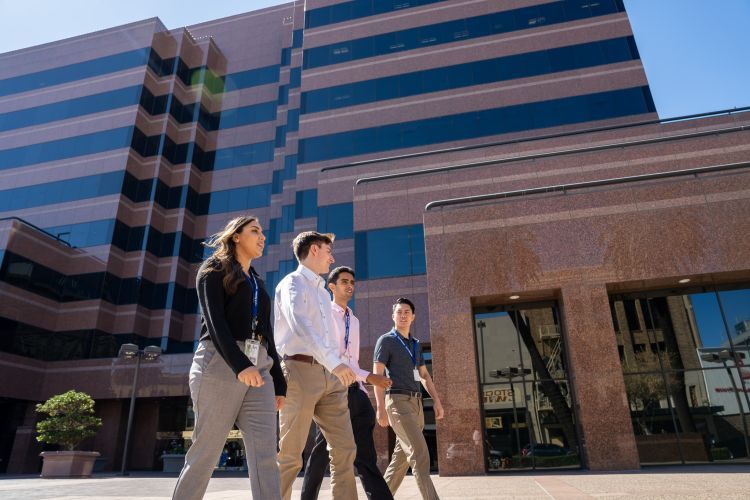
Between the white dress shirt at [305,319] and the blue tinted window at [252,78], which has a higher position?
the blue tinted window at [252,78]

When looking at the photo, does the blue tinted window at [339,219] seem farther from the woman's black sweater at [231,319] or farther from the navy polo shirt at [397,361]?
the woman's black sweater at [231,319]

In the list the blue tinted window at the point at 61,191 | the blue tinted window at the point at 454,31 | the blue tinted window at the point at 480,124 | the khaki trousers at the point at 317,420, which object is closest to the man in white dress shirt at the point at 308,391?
the khaki trousers at the point at 317,420

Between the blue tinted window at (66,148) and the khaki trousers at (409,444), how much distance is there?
102 ft

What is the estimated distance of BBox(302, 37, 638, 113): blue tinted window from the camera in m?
23.9

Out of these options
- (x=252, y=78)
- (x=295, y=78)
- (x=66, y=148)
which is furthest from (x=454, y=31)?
(x=66, y=148)

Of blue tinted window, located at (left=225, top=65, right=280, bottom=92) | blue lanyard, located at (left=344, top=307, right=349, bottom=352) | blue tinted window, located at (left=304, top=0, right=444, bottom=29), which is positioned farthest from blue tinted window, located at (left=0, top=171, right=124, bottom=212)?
blue lanyard, located at (left=344, top=307, right=349, bottom=352)

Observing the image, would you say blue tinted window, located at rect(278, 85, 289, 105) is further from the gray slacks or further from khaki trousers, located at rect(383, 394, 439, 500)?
the gray slacks

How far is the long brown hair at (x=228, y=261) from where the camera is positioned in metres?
3.12

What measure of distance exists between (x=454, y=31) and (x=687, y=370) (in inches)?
816

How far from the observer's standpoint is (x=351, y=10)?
28578 millimetres

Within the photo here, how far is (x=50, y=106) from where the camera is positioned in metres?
33.8

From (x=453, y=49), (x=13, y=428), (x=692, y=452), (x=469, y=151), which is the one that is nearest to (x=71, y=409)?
(x=13, y=428)

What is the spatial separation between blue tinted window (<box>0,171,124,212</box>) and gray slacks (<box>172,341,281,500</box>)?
30.5 metres

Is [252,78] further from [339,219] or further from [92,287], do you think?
[339,219]
